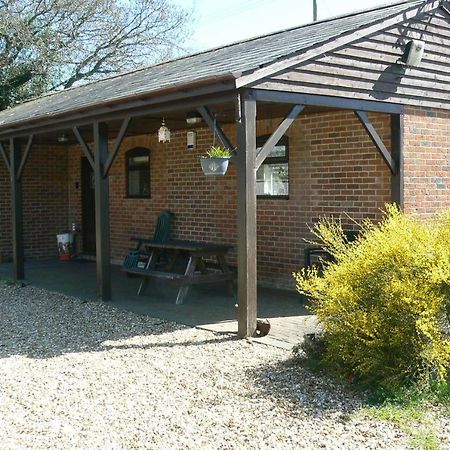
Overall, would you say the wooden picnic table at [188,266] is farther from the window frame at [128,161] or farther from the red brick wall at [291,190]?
the window frame at [128,161]

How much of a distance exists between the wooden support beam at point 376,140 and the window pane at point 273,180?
1.87 meters

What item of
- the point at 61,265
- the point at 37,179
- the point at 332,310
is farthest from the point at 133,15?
the point at 332,310

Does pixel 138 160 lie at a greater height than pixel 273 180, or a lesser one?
greater

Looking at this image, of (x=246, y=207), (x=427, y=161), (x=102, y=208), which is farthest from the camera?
(x=102, y=208)

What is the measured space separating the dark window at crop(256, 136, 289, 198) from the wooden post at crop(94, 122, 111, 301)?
7.56 ft

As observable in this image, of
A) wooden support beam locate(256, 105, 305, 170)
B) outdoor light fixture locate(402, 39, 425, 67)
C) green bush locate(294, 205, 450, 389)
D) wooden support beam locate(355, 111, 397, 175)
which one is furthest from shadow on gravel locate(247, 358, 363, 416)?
outdoor light fixture locate(402, 39, 425, 67)

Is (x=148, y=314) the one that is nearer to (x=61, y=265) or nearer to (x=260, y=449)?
(x=260, y=449)

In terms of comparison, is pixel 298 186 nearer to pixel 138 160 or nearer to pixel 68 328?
pixel 68 328

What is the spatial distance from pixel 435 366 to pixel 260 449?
4.89 feet

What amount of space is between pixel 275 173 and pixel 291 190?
0.47 meters

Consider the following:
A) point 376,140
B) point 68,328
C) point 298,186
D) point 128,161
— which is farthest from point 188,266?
point 128,161

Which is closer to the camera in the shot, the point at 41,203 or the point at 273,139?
the point at 273,139

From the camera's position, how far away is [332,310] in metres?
4.97

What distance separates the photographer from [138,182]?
12602mm
